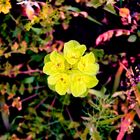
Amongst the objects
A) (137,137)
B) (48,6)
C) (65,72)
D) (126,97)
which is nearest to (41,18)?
(48,6)

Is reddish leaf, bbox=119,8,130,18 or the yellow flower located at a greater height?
the yellow flower

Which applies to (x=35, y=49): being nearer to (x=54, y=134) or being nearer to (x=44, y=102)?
(x=44, y=102)

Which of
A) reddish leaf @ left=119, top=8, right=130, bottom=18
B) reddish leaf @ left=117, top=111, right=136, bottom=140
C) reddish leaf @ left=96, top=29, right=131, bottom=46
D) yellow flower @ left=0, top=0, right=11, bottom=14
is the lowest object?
reddish leaf @ left=117, top=111, right=136, bottom=140

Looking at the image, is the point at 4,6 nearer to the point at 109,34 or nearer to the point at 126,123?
the point at 109,34

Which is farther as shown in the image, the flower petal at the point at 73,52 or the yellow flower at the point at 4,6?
the yellow flower at the point at 4,6

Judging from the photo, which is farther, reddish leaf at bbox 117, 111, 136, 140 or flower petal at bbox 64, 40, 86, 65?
reddish leaf at bbox 117, 111, 136, 140

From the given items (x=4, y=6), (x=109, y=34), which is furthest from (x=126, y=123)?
(x=4, y=6)

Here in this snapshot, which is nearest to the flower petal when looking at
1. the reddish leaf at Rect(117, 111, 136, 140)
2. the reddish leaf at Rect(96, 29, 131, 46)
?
the reddish leaf at Rect(96, 29, 131, 46)

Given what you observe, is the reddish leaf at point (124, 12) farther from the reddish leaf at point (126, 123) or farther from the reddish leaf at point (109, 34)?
the reddish leaf at point (126, 123)

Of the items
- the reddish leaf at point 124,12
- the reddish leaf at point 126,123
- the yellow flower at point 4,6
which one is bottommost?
the reddish leaf at point 126,123

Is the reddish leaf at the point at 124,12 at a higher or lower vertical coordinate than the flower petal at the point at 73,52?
higher

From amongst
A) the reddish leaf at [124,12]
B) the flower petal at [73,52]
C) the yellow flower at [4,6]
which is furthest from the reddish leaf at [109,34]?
the yellow flower at [4,6]

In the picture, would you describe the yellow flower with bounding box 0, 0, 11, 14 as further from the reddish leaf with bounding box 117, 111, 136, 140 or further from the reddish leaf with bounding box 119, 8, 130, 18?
the reddish leaf with bounding box 117, 111, 136, 140
